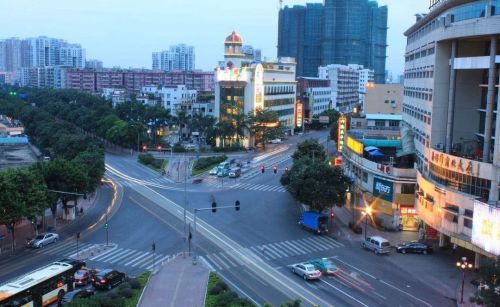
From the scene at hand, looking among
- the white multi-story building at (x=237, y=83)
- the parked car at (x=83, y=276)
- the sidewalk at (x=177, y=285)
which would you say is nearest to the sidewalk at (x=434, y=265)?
the sidewalk at (x=177, y=285)

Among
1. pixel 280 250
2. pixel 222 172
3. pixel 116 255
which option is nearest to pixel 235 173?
pixel 222 172

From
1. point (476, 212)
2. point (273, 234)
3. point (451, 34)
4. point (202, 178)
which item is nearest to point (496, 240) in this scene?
point (476, 212)

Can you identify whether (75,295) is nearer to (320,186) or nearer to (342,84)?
(320,186)

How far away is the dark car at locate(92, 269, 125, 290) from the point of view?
35031 mm

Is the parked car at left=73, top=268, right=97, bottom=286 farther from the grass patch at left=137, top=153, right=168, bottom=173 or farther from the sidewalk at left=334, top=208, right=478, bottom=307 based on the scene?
the grass patch at left=137, top=153, right=168, bottom=173

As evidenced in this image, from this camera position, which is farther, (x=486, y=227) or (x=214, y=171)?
(x=214, y=171)

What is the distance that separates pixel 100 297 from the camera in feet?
94.4

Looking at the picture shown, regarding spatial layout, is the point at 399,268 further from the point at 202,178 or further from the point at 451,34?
the point at 202,178

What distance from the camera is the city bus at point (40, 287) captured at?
29.9 m

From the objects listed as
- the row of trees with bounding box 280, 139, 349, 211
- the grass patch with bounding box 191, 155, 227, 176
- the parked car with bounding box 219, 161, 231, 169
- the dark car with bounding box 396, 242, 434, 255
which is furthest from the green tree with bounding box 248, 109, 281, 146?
the dark car with bounding box 396, 242, 434, 255

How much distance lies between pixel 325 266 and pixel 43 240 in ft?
73.9

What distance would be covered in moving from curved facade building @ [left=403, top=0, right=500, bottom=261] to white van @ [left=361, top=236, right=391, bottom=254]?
3.93 m

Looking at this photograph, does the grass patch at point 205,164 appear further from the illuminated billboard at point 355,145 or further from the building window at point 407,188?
the building window at point 407,188

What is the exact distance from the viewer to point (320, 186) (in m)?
49.6
